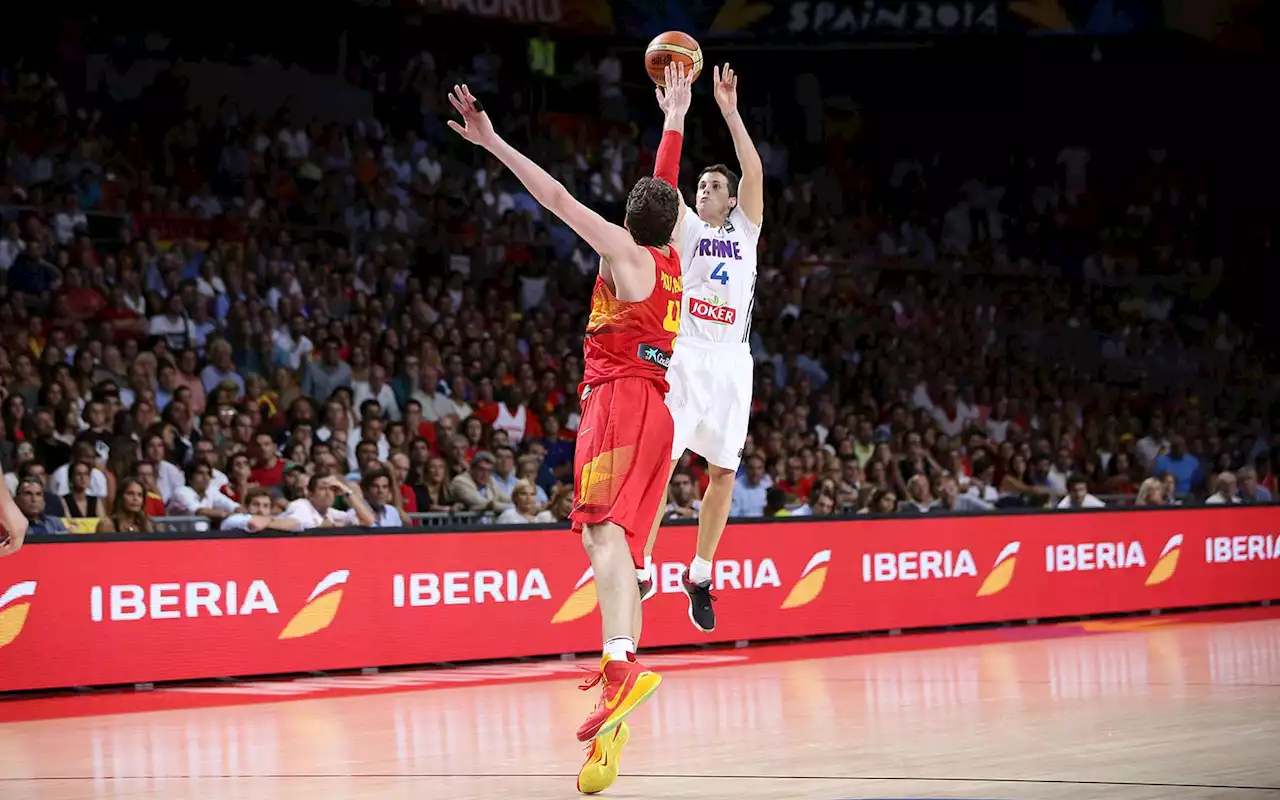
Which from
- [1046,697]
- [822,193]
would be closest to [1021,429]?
[822,193]

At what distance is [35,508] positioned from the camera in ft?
34.6

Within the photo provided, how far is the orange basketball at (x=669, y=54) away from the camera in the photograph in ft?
24.3

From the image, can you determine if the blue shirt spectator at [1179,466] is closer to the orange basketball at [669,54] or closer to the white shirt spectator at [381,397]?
the white shirt spectator at [381,397]

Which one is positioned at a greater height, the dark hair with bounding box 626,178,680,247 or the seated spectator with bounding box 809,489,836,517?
the dark hair with bounding box 626,178,680,247

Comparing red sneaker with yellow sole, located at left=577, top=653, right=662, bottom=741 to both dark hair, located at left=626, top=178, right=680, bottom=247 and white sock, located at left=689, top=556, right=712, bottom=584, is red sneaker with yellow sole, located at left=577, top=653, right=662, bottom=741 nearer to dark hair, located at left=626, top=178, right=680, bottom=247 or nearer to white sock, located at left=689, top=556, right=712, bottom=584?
dark hair, located at left=626, top=178, right=680, bottom=247

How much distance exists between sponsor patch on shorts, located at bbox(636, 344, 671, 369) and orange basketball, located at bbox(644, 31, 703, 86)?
→ 1504mm

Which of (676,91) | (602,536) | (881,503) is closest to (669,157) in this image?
(676,91)

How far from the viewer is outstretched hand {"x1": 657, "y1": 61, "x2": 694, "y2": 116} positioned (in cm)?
696

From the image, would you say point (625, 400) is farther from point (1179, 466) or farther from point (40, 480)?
point (1179, 466)

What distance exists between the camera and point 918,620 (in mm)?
13438

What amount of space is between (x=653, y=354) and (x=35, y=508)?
5758 millimetres

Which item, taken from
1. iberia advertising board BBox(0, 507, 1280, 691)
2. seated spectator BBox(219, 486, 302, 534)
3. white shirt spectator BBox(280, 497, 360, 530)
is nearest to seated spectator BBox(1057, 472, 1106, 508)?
iberia advertising board BBox(0, 507, 1280, 691)

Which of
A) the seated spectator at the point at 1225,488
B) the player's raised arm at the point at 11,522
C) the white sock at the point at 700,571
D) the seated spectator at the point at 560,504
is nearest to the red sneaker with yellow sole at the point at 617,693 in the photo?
the player's raised arm at the point at 11,522

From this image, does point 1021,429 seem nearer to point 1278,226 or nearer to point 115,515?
point 1278,226
